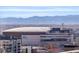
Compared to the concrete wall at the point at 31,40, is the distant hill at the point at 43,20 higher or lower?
higher

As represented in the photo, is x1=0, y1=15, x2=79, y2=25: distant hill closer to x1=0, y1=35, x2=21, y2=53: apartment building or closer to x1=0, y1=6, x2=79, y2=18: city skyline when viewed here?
x1=0, y1=6, x2=79, y2=18: city skyline

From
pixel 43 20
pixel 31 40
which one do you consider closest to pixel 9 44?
pixel 31 40

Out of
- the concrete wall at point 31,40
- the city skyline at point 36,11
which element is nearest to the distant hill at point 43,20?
the city skyline at point 36,11

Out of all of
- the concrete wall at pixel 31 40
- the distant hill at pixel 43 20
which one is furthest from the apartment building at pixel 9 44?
the distant hill at pixel 43 20

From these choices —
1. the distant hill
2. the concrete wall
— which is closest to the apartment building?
the concrete wall

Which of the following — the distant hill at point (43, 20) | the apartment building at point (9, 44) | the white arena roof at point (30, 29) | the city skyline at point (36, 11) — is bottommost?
the apartment building at point (9, 44)

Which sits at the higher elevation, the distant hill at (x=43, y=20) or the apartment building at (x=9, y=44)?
the distant hill at (x=43, y=20)

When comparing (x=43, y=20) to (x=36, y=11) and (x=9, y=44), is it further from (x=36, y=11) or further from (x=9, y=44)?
(x=9, y=44)

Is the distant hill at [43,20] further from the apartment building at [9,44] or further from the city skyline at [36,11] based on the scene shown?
the apartment building at [9,44]

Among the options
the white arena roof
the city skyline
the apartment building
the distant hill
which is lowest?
the apartment building

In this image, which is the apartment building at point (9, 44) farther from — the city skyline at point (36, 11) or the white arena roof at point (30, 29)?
the city skyline at point (36, 11)

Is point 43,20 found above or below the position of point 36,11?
below

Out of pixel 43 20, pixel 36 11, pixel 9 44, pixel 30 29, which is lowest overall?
pixel 9 44
